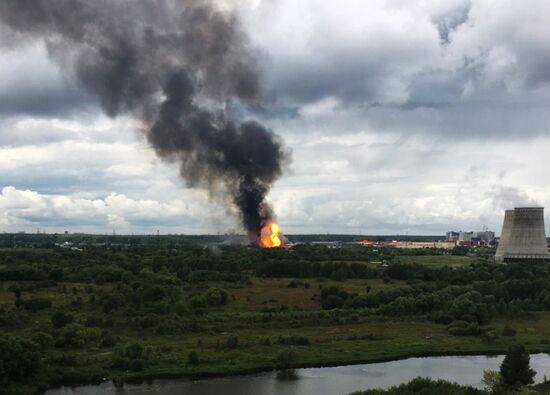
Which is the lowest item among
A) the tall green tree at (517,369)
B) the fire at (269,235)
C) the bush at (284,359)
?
the bush at (284,359)

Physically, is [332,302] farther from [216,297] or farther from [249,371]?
[249,371]

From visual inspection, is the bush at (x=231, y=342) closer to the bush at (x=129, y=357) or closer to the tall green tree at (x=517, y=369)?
the bush at (x=129, y=357)

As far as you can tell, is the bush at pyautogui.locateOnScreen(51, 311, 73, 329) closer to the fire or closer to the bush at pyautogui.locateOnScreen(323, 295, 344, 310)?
the bush at pyautogui.locateOnScreen(323, 295, 344, 310)

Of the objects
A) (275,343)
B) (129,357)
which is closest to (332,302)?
(275,343)

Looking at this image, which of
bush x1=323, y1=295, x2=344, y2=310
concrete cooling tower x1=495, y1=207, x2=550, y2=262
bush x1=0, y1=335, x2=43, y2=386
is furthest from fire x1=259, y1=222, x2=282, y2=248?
bush x1=0, y1=335, x2=43, y2=386

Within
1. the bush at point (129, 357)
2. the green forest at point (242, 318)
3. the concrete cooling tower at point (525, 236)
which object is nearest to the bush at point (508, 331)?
the green forest at point (242, 318)

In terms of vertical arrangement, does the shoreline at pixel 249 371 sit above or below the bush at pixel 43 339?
below

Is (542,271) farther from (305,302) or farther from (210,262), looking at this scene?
(210,262)
